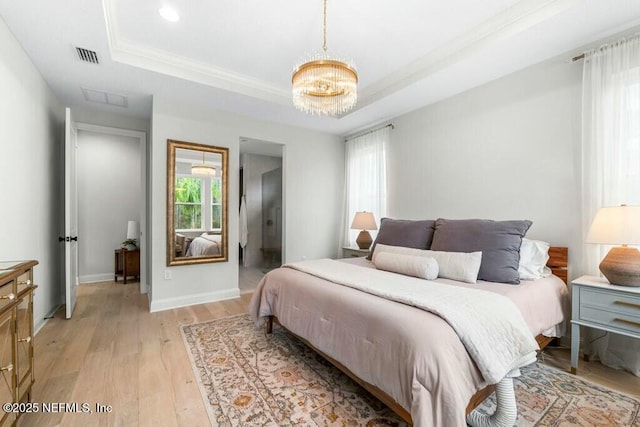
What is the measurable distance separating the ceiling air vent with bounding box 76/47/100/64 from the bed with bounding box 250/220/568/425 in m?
2.53

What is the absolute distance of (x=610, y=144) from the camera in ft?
7.27

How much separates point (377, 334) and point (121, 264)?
488 centimetres

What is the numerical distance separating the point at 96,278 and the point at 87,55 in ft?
12.2

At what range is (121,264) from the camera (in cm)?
477

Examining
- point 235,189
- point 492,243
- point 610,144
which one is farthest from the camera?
point 235,189

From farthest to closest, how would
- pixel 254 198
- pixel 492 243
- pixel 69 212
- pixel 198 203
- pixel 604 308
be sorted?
pixel 254 198
pixel 198 203
pixel 69 212
pixel 492 243
pixel 604 308

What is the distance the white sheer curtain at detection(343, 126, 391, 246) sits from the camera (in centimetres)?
425

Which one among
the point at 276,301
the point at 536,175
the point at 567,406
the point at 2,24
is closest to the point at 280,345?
the point at 276,301

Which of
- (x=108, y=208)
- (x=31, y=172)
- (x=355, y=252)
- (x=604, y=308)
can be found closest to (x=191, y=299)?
(x=31, y=172)

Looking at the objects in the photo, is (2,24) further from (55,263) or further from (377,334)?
(377,334)

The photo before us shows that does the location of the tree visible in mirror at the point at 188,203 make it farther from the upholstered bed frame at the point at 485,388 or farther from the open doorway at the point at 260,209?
the open doorway at the point at 260,209

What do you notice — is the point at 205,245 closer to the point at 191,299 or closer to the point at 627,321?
the point at 191,299

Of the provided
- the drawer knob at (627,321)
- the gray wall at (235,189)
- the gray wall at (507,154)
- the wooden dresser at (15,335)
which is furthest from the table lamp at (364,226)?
the wooden dresser at (15,335)

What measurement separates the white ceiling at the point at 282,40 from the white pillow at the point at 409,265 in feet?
6.13
